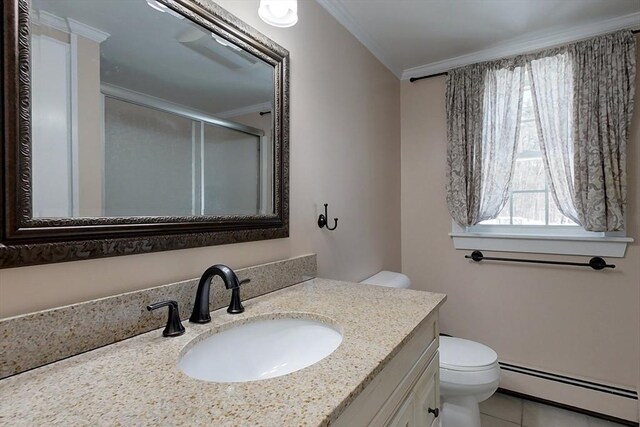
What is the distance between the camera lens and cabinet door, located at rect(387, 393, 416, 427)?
87 cm

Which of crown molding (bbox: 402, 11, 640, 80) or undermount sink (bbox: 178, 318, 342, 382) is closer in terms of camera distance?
undermount sink (bbox: 178, 318, 342, 382)

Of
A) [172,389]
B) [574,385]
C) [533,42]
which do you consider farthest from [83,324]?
[533,42]

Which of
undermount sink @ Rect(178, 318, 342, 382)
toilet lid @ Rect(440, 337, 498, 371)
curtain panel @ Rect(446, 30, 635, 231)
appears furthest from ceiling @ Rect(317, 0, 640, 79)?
toilet lid @ Rect(440, 337, 498, 371)

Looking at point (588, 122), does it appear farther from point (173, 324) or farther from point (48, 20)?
point (48, 20)

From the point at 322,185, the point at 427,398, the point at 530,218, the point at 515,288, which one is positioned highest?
the point at 322,185

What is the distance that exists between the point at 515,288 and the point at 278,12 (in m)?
2.22

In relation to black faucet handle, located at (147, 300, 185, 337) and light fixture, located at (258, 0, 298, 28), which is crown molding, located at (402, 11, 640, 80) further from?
black faucet handle, located at (147, 300, 185, 337)

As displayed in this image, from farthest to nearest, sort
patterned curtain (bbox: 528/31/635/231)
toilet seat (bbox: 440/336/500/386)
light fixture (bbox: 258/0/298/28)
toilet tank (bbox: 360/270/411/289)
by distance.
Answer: toilet tank (bbox: 360/270/411/289), patterned curtain (bbox: 528/31/635/231), toilet seat (bbox: 440/336/500/386), light fixture (bbox: 258/0/298/28)

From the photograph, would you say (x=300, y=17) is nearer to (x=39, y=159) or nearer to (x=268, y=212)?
(x=268, y=212)

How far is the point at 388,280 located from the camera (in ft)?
6.85

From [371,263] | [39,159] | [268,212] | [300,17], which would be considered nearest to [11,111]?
[39,159]

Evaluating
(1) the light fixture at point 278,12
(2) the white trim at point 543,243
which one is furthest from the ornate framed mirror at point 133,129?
(2) the white trim at point 543,243

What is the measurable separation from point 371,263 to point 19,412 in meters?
1.87

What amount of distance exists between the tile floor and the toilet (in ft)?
1.34
